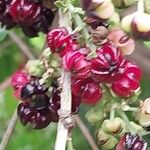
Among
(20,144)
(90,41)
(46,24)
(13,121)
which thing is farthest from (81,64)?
(20,144)

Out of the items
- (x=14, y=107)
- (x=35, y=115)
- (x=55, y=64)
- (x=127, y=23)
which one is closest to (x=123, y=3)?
(x=127, y=23)

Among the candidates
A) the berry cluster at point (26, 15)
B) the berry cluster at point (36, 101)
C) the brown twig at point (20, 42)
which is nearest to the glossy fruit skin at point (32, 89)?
the berry cluster at point (36, 101)

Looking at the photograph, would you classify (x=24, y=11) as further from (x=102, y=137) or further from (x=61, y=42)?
(x=102, y=137)

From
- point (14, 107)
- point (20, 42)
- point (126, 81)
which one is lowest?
point (14, 107)

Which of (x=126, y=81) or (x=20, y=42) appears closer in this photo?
(x=126, y=81)

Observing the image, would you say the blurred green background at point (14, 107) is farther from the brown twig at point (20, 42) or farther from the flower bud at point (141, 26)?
the flower bud at point (141, 26)

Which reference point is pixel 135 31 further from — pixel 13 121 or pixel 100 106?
pixel 13 121

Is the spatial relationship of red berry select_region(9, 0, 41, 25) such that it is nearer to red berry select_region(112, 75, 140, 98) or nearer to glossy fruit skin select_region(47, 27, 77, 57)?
glossy fruit skin select_region(47, 27, 77, 57)
